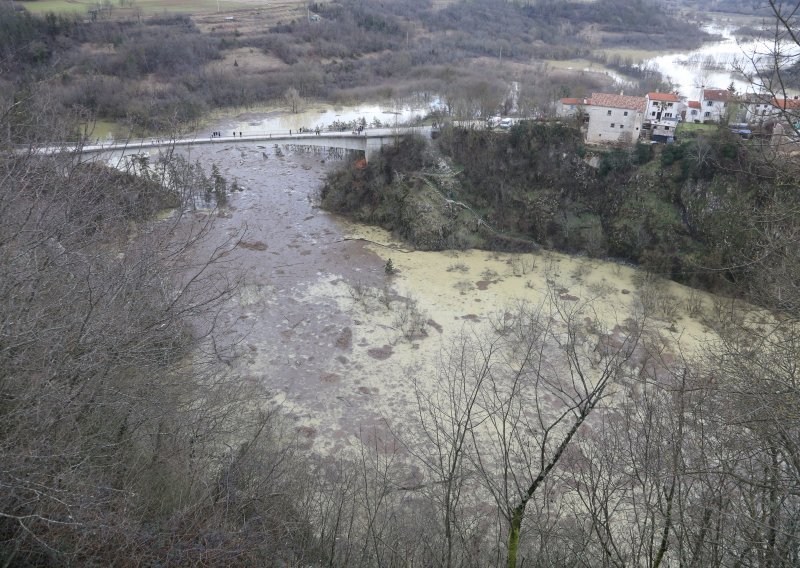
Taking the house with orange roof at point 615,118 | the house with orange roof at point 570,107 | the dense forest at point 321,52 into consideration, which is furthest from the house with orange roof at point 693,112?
the dense forest at point 321,52

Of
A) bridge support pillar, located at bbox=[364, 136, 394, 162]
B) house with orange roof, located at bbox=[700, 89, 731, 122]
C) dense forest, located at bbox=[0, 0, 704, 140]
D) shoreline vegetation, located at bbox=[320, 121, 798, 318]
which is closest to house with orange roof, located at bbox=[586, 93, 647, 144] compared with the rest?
shoreline vegetation, located at bbox=[320, 121, 798, 318]

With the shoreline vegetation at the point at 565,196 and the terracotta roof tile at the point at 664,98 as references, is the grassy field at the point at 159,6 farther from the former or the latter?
the terracotta roof tile at the point at 664,98

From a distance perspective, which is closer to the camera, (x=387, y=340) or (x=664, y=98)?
(x=387, y=340)

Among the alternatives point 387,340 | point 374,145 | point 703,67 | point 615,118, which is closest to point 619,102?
point 615,118

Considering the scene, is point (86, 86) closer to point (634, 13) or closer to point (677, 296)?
point (677, 296)

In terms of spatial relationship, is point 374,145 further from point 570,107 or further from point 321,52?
point 321,52

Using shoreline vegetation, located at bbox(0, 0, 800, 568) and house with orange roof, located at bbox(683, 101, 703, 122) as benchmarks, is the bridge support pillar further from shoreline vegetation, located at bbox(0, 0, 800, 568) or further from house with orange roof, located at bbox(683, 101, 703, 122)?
house with orange roof, located at bbox(683, 101, 703, 122)

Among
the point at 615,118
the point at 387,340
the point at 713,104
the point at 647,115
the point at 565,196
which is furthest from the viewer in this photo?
the point at 647,115

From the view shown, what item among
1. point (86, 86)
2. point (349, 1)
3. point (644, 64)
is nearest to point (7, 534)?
point (86, 86)
